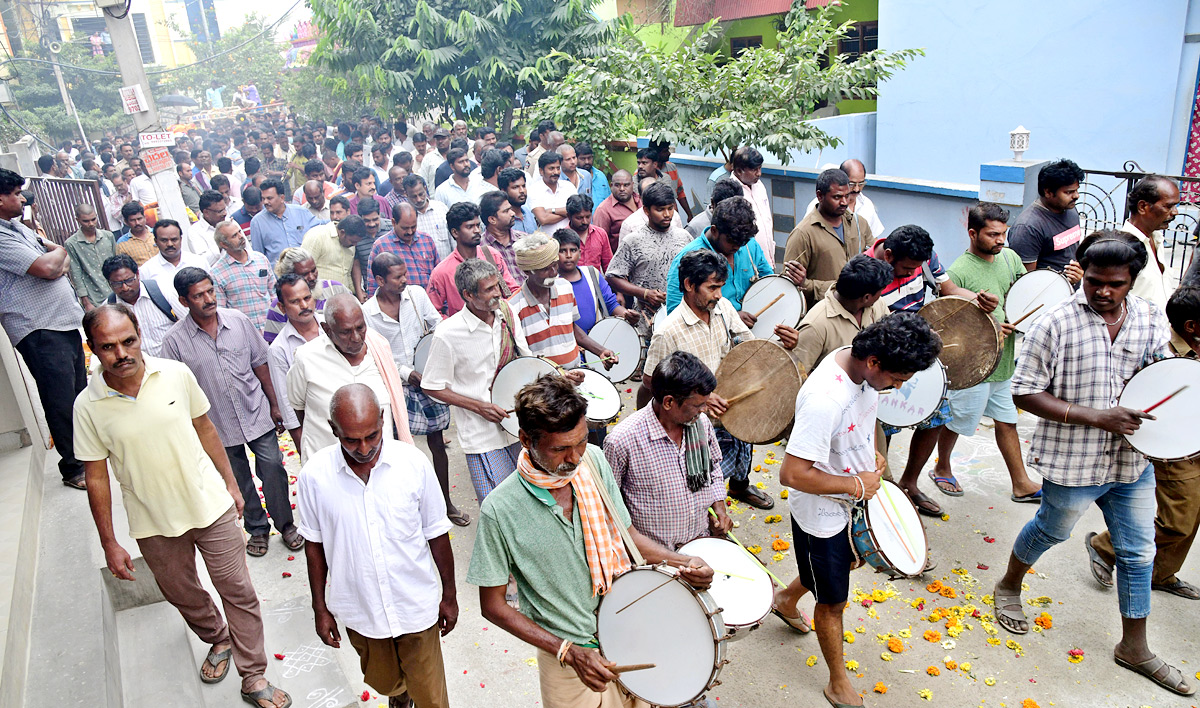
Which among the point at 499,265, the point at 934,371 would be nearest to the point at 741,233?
the point at 934,371

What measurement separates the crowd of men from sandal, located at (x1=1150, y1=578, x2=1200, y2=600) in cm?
3

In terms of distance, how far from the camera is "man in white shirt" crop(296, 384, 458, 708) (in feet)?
10.1

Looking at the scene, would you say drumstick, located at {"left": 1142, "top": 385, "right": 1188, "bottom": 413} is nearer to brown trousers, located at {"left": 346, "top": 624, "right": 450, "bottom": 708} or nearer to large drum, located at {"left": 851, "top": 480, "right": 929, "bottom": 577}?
large drum, located at {"left": 851, "top": 480, "right": 929, "bottom": 577}

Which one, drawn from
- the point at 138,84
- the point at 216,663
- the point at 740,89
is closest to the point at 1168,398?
the point at 216,663

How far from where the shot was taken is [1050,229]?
18.7ft

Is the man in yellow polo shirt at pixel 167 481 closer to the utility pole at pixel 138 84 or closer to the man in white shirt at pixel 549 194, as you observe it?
the man in white shirt at pixel 549 194

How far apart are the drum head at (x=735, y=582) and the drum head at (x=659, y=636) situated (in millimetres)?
283

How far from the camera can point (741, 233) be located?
5328 millimetres

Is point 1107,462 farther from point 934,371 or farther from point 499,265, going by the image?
point 499,265

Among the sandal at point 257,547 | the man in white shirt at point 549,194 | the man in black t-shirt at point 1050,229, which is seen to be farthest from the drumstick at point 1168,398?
the man in white shirt at point 549,194

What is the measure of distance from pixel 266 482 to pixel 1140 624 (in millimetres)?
4885

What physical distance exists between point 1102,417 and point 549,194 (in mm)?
6281

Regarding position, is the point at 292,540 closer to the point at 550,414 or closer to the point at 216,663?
the point at 216,663

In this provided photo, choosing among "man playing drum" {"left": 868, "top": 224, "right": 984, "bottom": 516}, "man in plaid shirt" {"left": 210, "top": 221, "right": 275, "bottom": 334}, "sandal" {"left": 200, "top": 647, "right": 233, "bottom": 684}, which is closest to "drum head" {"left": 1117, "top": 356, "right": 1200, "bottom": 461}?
"man playing drum" {"left": 868, "top": 224, "right": 984, "bottom": 516}
